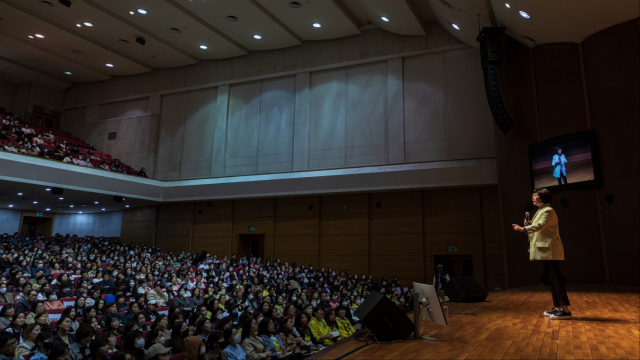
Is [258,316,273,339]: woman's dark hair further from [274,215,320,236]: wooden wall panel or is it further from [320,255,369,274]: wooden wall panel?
[274,215,320,236]: wooden wall panel

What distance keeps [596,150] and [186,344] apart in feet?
21.4

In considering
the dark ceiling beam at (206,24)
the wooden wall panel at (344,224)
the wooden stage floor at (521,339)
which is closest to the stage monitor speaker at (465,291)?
the wooden stage floor at (521,339)

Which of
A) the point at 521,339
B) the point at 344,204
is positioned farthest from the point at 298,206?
the point at 521,339

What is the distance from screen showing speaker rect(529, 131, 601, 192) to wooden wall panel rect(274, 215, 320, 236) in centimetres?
599


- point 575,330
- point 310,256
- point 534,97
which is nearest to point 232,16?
point 310,256

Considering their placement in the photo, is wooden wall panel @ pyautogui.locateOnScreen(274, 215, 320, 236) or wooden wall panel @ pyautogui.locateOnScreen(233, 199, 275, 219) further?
wooden wall panel @ pyautogui.locateOnScreen(233, 199, 275, 219)

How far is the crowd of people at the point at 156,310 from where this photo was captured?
12.5 ft

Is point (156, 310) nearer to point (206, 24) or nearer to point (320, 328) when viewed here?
point (320, 328)

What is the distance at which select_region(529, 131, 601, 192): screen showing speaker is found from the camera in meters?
6.83

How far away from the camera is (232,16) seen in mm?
11234

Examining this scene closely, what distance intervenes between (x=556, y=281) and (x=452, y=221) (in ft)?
24.5

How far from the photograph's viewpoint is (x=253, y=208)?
507 inches

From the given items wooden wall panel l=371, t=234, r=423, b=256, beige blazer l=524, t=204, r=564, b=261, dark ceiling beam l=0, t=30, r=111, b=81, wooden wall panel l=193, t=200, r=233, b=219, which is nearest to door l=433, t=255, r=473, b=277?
wooden wall panel l=371, t=234, r=423, b=256

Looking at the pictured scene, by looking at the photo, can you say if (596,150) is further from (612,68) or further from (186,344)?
(186,344)
